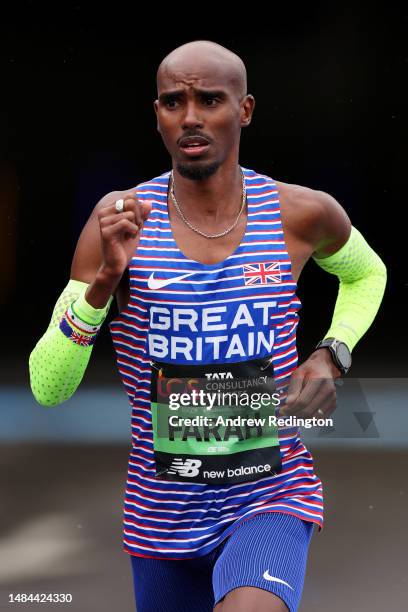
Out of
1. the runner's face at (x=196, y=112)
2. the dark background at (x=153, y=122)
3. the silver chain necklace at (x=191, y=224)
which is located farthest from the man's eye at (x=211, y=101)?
the dark background at (x=153, y=122)

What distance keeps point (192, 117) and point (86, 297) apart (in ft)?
1.61

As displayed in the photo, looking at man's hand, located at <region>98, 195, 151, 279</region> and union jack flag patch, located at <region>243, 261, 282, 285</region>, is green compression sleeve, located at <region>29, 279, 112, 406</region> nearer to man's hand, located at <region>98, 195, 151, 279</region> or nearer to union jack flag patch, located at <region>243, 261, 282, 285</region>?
man's hand, located at <region>98, 195, 151, 279</region>

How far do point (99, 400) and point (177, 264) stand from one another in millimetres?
6676

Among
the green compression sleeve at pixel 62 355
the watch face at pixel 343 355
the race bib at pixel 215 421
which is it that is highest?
the green compression sleeve at pixel 62 355

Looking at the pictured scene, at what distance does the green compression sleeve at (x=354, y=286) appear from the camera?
3.14 meters

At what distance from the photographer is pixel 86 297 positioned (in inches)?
101

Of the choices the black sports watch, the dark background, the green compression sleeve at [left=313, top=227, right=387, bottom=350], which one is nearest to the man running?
the black sports watch

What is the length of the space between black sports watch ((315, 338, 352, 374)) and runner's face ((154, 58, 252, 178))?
22.7 inches

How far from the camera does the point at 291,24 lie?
41.0 ft

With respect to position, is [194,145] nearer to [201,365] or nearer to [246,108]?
[246,108]

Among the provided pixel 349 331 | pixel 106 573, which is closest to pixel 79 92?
pixel 106 573

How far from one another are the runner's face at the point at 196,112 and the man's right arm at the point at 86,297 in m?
0.19

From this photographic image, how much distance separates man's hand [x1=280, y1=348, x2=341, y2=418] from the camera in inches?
107

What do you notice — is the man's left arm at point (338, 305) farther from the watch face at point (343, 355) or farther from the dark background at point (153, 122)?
the dark background at point (153, 122)
